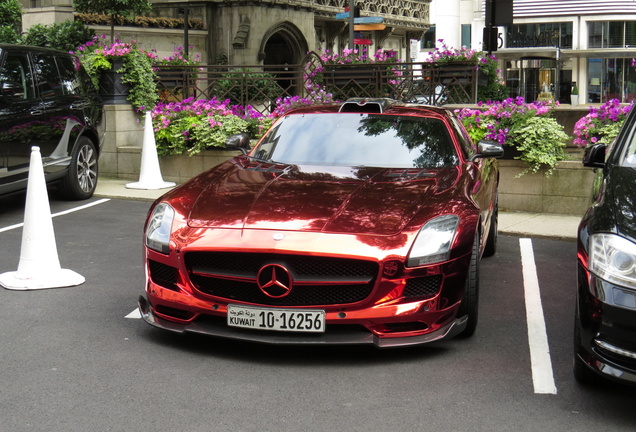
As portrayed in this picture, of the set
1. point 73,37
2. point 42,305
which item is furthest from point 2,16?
point 42,305

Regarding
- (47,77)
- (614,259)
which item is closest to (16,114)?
(47,77)

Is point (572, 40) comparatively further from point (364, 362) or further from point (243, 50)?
point (364, 362)

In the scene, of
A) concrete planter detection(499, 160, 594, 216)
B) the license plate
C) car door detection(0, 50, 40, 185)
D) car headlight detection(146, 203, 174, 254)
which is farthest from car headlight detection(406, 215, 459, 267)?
car door detection(0, 50, 40, 185)

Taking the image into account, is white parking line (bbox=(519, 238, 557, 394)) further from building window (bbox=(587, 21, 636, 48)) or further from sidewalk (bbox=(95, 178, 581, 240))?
building window (bbox=(587, 21, 636, 48))

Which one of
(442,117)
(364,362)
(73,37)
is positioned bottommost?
(364,362)

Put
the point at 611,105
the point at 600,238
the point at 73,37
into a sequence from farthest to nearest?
1. the point at 73,37
2. the point at 611,105
3. the point at 600,238

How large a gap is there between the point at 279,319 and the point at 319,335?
0.79ft

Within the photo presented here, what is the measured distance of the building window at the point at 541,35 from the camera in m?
45.4

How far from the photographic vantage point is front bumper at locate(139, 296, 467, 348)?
200 inches

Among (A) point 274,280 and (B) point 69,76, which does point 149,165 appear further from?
(A) point 274,280

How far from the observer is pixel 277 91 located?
15102 millimetres

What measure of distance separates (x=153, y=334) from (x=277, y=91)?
31.9 feet

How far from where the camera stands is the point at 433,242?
5188 mm

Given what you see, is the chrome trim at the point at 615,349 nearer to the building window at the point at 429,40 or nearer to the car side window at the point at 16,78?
the car side window at the point at 16,78
